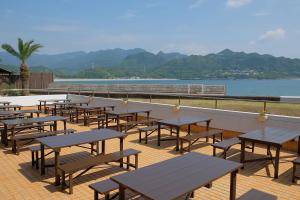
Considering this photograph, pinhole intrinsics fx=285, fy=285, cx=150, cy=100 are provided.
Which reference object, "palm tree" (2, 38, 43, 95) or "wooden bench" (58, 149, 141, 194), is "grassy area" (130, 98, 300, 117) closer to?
"wooden bench" (58, 149, 141, 194)

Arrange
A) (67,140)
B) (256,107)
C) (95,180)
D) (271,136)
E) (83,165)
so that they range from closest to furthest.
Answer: (83,165), (95,180), (67,140), (271,136), (256,107)

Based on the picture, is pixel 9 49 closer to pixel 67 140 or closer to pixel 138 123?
pixel 138 123

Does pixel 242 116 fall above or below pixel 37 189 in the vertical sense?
above

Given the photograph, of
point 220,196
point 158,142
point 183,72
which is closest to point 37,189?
point 220,196

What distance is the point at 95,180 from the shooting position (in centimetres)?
521

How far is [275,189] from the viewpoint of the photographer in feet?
16.2

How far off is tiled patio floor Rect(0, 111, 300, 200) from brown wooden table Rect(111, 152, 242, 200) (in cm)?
93

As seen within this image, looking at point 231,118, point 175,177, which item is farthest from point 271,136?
point 175,177

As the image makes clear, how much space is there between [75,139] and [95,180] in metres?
0.87

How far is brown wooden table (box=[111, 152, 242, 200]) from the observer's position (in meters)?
3.00

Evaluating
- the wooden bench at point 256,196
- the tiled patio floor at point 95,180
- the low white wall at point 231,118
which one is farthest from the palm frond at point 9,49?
the wooden bench at point 256,196

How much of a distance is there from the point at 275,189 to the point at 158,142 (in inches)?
138

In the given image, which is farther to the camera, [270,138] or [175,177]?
[270,138]

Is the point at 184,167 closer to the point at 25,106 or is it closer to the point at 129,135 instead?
the point at 129,135
